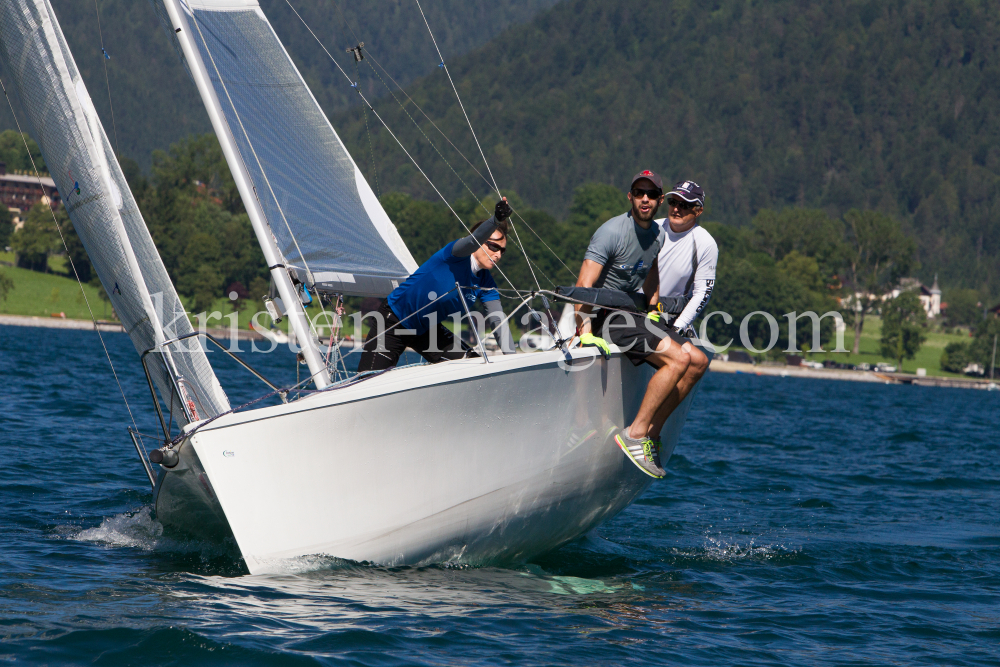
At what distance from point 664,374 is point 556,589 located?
133 centimetres

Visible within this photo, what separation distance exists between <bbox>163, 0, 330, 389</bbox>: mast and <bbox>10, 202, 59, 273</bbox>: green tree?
75.2 meters

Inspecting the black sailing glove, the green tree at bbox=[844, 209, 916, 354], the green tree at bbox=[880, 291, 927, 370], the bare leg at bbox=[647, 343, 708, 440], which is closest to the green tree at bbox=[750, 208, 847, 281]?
the green tree at bbox=[844, 209, 916, 354]

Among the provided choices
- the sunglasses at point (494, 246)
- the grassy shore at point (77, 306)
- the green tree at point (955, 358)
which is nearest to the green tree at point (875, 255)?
the grassy shore at point (77, 306)

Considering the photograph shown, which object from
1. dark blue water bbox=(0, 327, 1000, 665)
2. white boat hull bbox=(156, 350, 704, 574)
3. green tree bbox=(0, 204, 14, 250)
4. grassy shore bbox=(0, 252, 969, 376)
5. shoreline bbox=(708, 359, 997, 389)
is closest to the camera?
dark blue water bbox=(0, 327, 1000, 665)

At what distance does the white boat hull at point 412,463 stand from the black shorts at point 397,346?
66 centimetres

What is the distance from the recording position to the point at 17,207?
116 meters

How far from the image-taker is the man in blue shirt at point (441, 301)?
6.16 m

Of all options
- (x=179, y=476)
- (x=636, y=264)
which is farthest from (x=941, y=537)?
(x=179, y=476)

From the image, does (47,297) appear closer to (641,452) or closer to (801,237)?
(801,237)

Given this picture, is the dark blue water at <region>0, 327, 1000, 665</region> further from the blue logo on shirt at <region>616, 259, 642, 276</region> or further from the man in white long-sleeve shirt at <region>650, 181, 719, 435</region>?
the blue logo on shirt at <region>616, 259, 642, 276</region>

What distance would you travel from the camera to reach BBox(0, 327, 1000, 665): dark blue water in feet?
15.4

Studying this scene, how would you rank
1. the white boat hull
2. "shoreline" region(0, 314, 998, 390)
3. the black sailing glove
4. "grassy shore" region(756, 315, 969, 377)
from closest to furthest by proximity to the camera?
the white boat hull, the black sailing glove, "shoreline" region(0, 314, 998, 390), "grassy shore" region(756, 315, 969, 377)

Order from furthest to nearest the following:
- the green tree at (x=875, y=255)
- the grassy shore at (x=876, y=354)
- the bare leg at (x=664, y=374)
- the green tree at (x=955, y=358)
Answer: the green tree at (x=875, y=255), the grassy shore at (x=876, y=354), the green tree at (x=955, y=358), the bare leg at (x=664, y=374)

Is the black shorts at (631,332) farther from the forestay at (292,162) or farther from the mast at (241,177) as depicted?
the forestay at (292,162)
